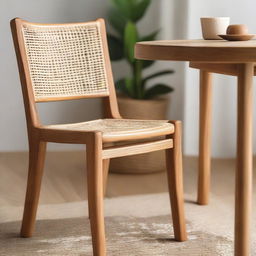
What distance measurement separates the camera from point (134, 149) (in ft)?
7.43

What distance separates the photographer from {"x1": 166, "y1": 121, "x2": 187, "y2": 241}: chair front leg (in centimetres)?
239

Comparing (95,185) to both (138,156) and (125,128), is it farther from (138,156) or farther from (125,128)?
(138,156)

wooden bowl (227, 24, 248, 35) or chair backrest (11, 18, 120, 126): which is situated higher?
wooden bowl (227, 24, 248, 35)

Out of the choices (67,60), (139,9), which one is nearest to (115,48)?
(139,9)

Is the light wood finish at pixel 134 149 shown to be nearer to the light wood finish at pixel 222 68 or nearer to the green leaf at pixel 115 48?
the light wood finish at pixel 222 68

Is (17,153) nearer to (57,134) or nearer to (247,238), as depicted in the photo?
(57,134)

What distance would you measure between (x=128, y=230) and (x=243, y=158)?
0.70 m

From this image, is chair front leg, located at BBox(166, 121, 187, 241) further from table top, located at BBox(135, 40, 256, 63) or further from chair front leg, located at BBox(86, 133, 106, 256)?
table top, located at BBox(135, 40, 256, 63)

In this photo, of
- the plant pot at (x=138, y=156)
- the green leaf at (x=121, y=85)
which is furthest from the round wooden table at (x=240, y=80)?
the green leaf at (x=121, y=85)

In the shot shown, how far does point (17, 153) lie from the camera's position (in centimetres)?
398

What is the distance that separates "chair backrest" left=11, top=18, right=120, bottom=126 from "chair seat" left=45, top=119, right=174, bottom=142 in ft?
0.57

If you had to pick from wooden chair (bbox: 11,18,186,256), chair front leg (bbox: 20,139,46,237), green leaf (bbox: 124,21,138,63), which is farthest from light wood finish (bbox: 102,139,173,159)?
green leaf (bbox: 124,21,138,63)

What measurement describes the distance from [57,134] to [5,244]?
47cm

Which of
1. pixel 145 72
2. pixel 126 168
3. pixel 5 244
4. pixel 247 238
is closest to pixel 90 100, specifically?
pixel 145 72
